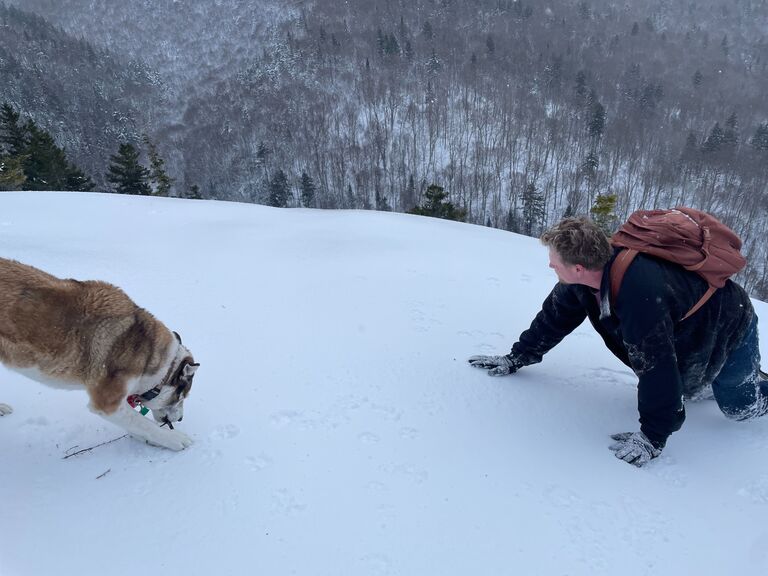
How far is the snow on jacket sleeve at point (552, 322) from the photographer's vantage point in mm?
3621

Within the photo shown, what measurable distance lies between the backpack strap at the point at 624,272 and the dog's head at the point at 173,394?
310 centimetres

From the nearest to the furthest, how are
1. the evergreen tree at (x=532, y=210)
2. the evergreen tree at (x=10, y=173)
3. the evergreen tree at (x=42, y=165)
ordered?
the evergreen tree at (x=10, y=173) → the evergreen tree at (x=42, y=165) → the evergreen tree at (x=532, y=210)

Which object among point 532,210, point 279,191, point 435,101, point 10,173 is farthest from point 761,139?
point 10,173

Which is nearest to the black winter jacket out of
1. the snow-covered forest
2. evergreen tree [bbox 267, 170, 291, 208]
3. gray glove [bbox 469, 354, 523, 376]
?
gray glove [bbox 469, 354, 523, 376]

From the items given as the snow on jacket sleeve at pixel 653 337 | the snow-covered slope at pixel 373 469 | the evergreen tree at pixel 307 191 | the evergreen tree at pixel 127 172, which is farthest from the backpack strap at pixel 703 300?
the evergreen tree at pixel 307 191

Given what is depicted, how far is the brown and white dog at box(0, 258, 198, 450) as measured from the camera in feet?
9.29

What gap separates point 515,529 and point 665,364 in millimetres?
1480

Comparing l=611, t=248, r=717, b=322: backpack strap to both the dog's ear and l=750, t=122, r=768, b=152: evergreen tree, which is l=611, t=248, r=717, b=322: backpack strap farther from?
l=750, t=122, r=768, b=152: evergreen tree

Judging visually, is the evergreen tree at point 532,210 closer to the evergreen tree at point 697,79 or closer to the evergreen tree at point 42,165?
the evergreen tree at point 42,165

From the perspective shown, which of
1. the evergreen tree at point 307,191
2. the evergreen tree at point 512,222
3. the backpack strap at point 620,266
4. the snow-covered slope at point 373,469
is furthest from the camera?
the evergreen tree at point 307,191

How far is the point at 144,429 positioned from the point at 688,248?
3965 mm

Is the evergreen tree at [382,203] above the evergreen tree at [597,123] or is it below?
below

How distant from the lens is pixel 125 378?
118 inches

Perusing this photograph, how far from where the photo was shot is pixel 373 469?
2.98 meters
